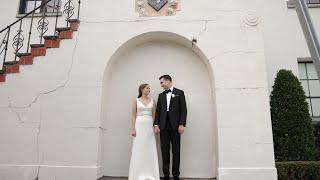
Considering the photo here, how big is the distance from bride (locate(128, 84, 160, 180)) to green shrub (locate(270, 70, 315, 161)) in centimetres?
282

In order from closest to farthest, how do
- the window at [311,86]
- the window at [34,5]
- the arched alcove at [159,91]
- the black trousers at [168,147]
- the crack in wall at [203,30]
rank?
the black trousers at [168,147] → the arched alcove at [159,91] → the crack in wall at [203,30] → the window at [311,86] → the window at [34,5]

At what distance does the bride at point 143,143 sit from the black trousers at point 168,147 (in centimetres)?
17

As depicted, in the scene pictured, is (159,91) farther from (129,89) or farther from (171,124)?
(171,124)

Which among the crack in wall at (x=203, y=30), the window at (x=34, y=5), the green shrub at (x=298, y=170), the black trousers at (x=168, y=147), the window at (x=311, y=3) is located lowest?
the green shrub at (x=298, y=170)

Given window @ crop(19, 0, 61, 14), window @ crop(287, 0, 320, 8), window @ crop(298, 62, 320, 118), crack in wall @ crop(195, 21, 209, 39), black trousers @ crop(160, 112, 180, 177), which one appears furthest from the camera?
window @ crop(19, 0, 61, 14)

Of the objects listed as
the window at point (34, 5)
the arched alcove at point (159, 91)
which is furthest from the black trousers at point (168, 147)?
the window at point (34, 5)

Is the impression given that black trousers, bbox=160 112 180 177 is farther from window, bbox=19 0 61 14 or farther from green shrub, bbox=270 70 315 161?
window, bbox=19 0 61 14

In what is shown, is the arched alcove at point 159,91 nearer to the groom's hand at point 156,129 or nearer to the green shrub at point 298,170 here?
the groom's hand at point 156,129

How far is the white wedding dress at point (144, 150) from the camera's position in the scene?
18.3 ft

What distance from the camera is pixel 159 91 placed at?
6.65m

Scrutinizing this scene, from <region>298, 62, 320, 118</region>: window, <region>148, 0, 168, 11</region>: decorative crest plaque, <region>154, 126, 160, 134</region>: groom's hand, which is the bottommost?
<region>154, 126, 160, 134</region>: groom's hand

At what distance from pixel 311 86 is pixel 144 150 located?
5.21m

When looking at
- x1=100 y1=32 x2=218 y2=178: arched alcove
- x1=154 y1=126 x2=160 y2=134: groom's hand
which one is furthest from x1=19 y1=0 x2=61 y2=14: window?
x1=154 y1=126 x2=160 y2=134: groom's hand

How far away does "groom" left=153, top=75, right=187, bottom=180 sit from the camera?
571 centimetres
